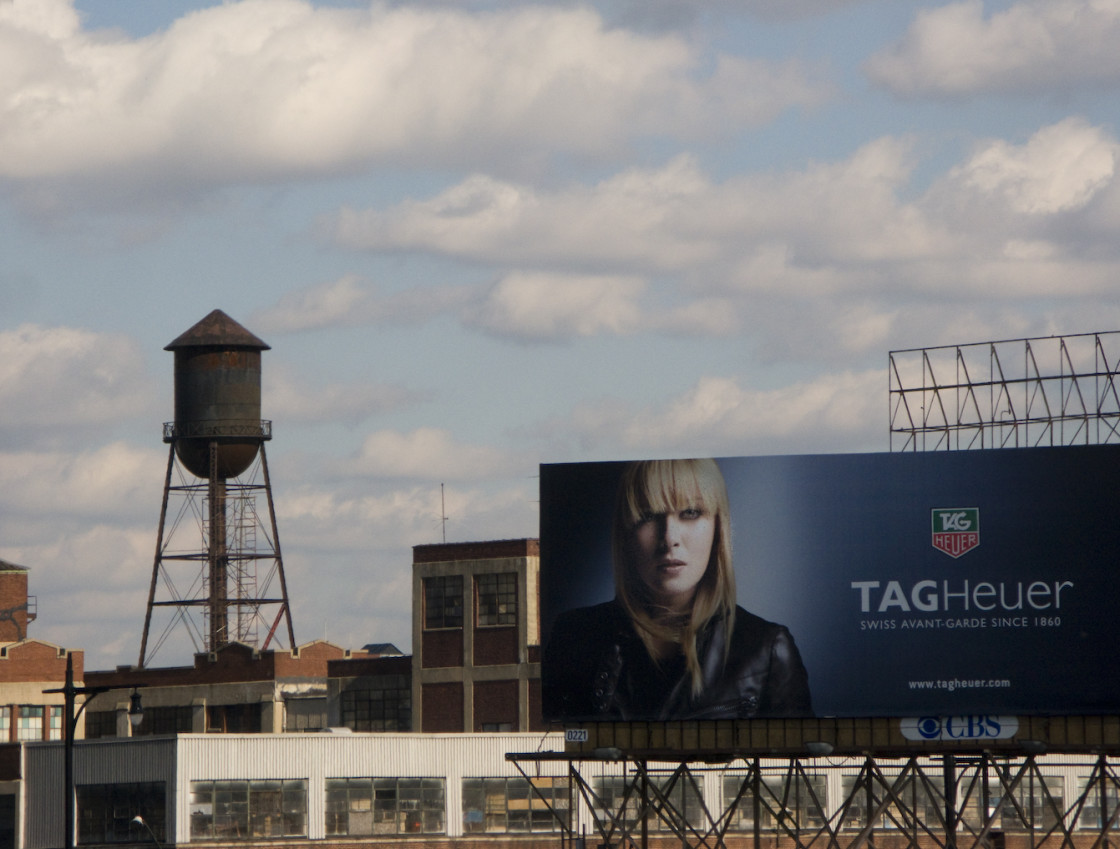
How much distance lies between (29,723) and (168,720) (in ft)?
22.2

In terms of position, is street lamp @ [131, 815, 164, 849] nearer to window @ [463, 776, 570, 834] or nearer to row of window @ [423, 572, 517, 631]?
window @ [463, 776, 570, 834]

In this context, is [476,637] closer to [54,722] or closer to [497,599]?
[497,599]

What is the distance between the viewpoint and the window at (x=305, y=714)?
76.8 metres

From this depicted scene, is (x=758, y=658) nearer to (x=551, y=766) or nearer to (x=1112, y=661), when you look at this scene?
(x=1112, y=661)

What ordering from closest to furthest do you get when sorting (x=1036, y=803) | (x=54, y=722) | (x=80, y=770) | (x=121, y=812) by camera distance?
(x=121, y=812), (x=80, y=770), (x=1036, y=803), (x=54, y=722)

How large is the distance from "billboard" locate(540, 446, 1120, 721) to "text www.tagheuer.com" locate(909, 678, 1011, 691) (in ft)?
0.10

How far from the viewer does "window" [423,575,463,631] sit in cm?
7369

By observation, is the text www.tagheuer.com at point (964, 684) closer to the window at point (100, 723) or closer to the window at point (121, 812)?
the window at point (121, 812)

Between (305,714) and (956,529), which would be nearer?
(956,529)

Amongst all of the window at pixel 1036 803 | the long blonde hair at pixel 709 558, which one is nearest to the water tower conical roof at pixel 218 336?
the window at pixel 1036 803

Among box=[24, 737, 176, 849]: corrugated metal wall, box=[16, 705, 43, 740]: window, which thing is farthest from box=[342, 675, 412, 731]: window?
box=[16, 705, 43, 740]: window

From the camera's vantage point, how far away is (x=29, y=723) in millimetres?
80875

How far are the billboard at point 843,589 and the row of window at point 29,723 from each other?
1632 inches

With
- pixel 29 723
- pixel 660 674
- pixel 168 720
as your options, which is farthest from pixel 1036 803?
pixel 29 723
